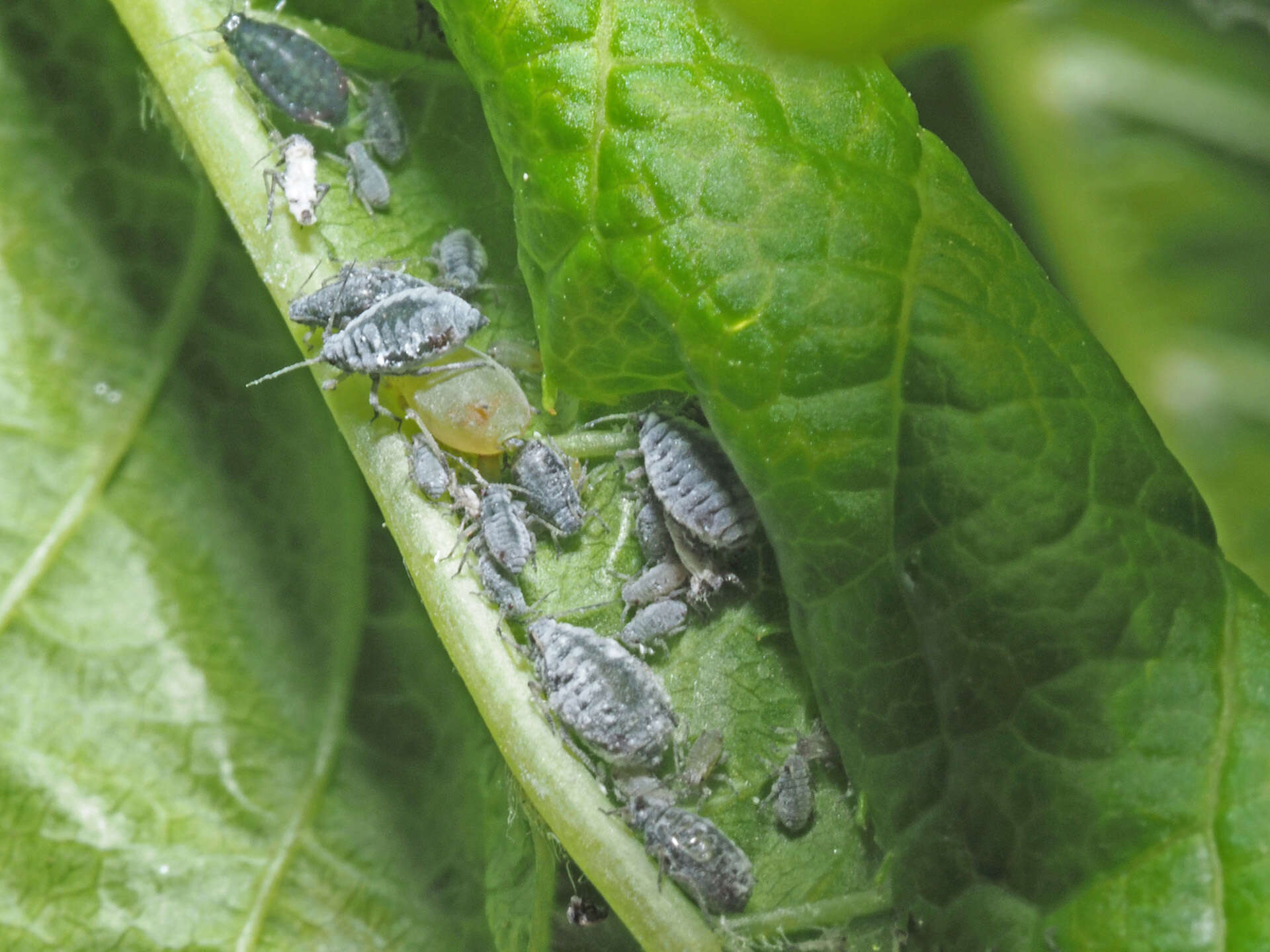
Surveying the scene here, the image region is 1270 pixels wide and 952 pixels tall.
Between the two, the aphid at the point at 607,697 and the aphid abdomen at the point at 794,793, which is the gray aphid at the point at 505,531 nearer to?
the aphid at the point at 607,697

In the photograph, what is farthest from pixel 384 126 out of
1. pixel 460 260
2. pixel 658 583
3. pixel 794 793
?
pixel 794 793

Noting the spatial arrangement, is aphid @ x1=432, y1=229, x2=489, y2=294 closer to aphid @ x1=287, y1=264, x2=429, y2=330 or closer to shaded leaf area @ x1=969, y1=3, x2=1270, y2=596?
aphid @ x1=287, y1=264, x2=429, y2=330

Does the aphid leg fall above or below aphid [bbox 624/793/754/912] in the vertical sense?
above

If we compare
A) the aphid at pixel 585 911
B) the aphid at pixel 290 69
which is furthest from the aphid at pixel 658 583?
the aphid at pixel 290 69

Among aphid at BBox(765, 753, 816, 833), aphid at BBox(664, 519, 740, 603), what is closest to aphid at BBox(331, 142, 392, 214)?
aphid at BBox(664, 519, 740, 603)

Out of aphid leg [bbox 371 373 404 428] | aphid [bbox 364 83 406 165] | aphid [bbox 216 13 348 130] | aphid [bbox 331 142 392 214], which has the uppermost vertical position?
aphid [bbox 216 13 348 130]

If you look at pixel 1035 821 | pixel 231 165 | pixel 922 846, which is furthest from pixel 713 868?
pixel 231 165
